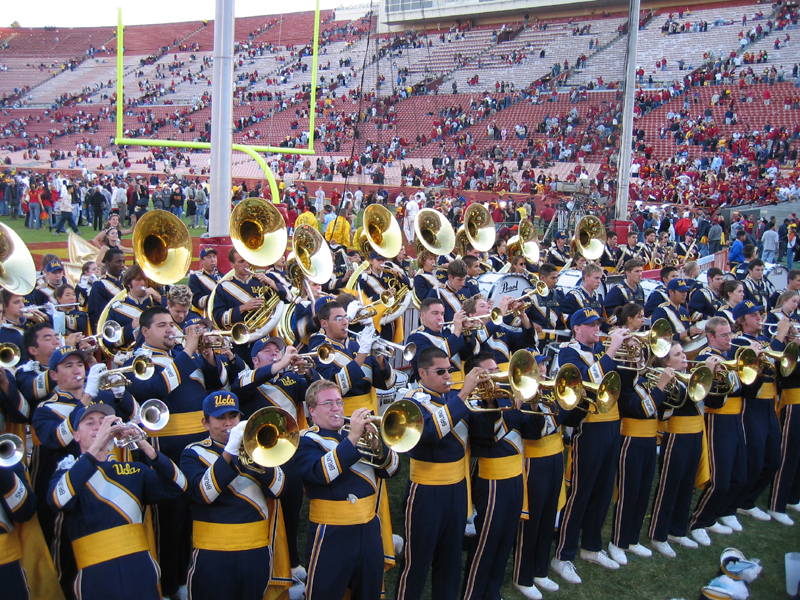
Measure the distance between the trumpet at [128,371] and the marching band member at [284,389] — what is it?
0.56 meters

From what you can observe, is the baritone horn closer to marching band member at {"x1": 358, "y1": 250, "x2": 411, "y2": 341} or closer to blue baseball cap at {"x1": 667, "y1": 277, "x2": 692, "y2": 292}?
marching band member at {"x1": 358, "y1": 250, "x2": 411, "y2": 341}

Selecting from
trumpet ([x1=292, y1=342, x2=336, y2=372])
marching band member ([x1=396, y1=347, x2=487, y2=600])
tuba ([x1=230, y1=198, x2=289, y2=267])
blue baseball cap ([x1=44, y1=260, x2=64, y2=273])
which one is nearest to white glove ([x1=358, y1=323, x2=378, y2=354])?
trumpet ([x1=292, y1=342, x2=336, y2=372])

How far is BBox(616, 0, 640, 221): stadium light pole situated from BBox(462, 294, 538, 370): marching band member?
337 inches

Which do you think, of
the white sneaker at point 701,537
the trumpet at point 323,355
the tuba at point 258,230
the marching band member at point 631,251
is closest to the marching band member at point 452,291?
the tuba at point 258,230

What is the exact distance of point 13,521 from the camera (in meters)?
3.73

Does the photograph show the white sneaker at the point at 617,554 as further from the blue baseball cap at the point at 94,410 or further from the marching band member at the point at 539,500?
the blue baseball cap at the point at 94,410

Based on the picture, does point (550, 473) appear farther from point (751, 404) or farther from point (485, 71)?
point (485, 71)

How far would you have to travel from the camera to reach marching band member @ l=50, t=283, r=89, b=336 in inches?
255

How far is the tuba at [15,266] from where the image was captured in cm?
458

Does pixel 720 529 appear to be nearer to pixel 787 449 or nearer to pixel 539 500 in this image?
pixel 787 449

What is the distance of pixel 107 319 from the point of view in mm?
5820

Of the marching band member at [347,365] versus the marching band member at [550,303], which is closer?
the marching band member at [347,365]

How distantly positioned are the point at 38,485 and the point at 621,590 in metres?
3.77

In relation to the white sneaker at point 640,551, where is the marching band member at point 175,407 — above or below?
above
